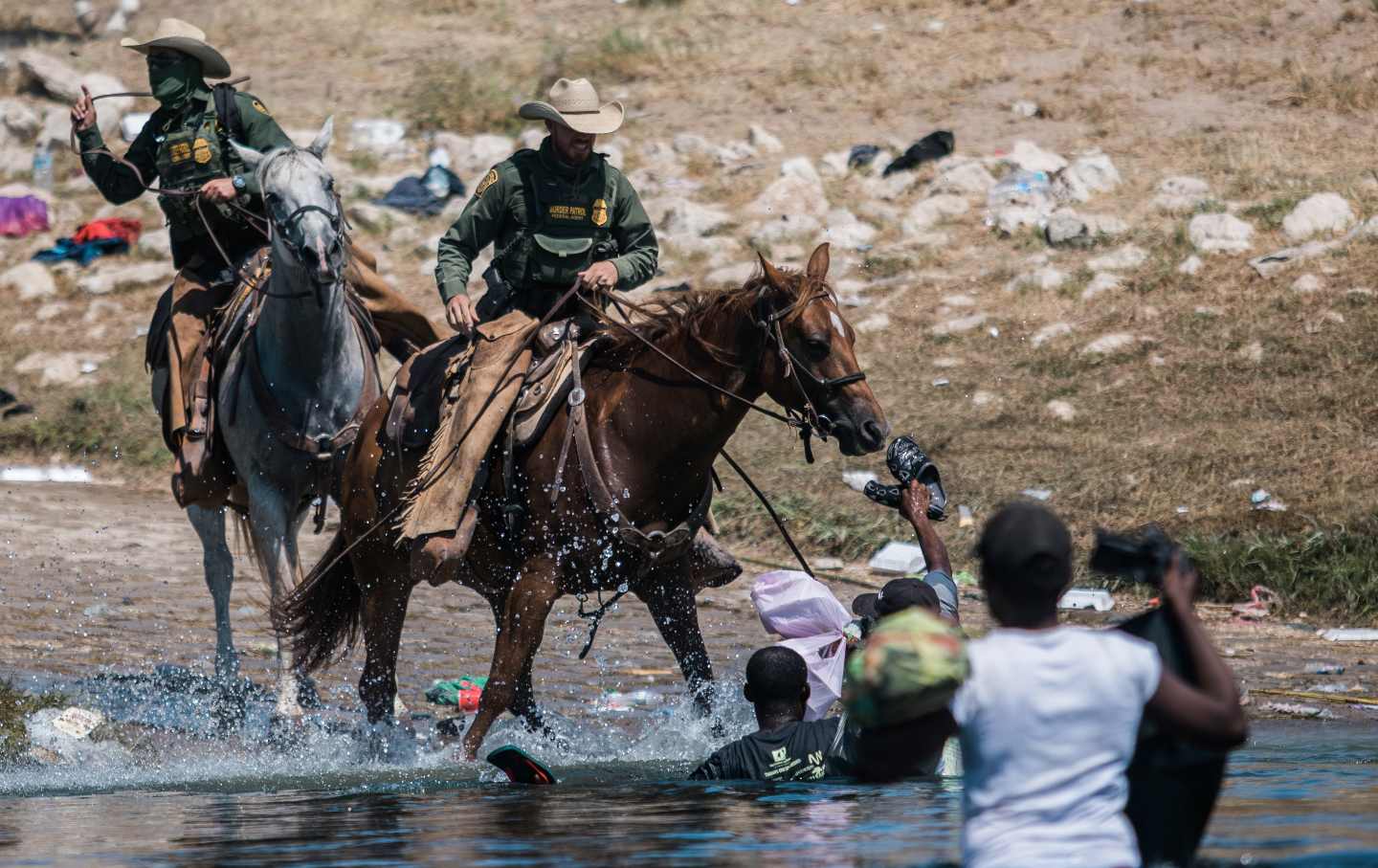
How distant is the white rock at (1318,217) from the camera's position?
1535 centimetres

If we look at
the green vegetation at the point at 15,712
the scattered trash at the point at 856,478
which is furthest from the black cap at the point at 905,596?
the scattered trash at the point at 856,478

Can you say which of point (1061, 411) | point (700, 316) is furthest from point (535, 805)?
point (1061, 411)

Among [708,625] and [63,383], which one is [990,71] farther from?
[708,625]

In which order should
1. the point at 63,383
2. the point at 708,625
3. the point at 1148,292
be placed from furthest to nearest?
the point at 63,383 < the point at 1148,292 < the point at 708,625

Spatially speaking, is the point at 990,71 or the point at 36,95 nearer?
the point at 990,71

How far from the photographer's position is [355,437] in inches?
366

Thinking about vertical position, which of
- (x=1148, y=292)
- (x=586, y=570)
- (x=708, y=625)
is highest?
(x=1148, y=292)

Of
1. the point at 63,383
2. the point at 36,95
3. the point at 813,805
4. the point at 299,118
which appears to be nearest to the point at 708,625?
the point at 813,805

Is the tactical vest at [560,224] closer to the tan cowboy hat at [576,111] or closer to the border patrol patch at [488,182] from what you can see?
the border patrol patch at [488,182]

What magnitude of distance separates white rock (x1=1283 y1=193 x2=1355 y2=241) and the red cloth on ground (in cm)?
1059

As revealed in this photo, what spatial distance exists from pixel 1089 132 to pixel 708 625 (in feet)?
30.1

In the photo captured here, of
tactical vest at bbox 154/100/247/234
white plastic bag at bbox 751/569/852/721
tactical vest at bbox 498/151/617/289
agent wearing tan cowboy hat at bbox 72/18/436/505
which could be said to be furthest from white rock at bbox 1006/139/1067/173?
white plastic bag at bbox 751/569/852/721

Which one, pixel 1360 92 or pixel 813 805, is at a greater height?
pixel 1360 92

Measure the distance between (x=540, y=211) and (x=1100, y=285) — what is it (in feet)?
25.3
